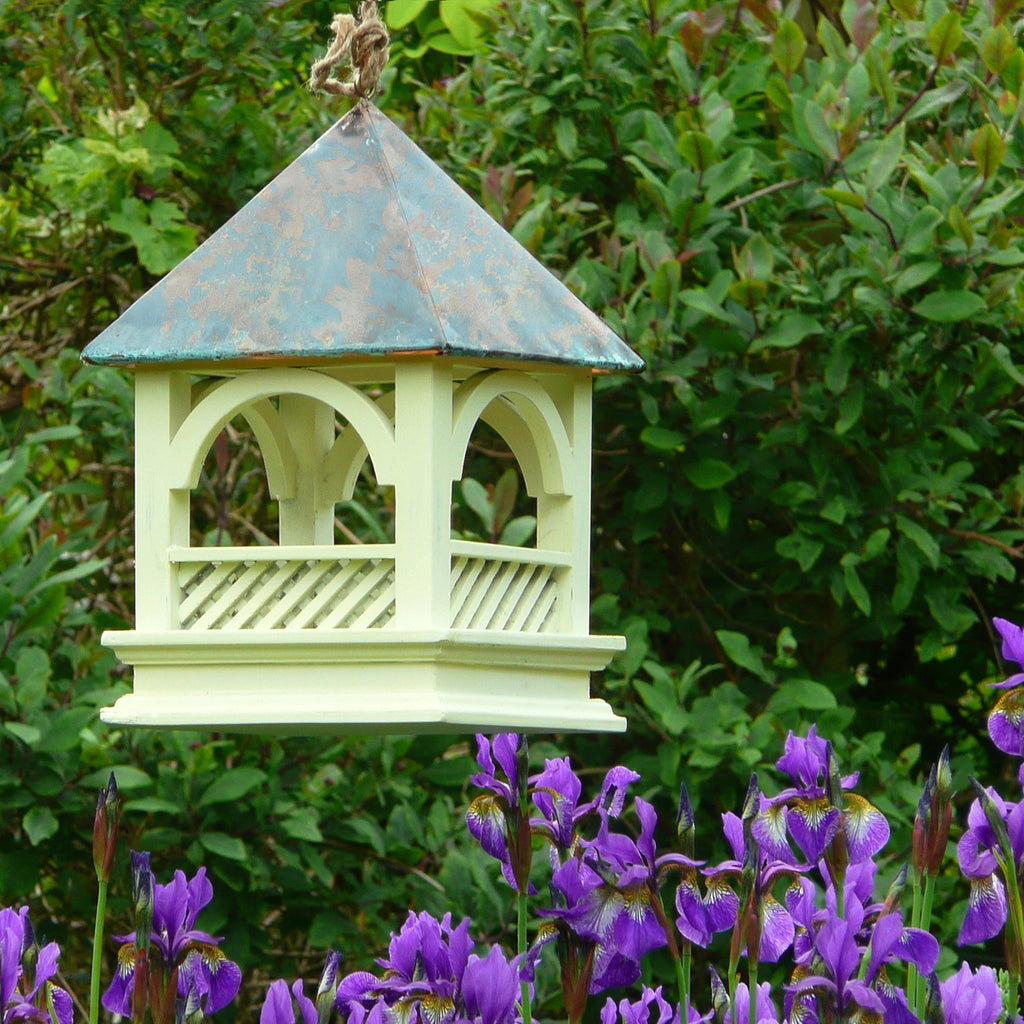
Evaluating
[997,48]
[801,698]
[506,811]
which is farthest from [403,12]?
[506,811]

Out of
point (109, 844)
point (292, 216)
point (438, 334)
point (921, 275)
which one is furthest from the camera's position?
point (921, 275)

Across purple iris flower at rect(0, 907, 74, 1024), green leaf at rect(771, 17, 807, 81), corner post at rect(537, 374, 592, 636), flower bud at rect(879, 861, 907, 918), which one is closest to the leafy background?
green leaf at rect(771, 17, 807, 81)

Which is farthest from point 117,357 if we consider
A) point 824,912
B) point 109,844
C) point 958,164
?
point 958,164

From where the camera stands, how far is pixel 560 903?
178 centimetres

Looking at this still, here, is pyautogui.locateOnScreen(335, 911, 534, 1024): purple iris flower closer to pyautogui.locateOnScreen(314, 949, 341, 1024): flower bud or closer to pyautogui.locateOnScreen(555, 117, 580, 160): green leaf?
pyautogui.locateOnScreen(314, 949, 341, 1024): flower bud

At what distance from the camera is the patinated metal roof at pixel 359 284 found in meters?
2.02

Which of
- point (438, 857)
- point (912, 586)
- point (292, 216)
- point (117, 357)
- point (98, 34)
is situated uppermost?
point (98, 34)

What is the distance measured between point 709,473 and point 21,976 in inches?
86.7

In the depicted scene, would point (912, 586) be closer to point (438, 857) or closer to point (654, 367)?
point (654, 367)

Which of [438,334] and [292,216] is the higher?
[292,216]

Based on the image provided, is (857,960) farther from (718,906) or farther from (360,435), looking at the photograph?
(360,435)

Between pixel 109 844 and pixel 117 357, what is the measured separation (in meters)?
0.65

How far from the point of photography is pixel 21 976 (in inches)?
71.8

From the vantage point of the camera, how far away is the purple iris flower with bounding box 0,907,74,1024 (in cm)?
168
